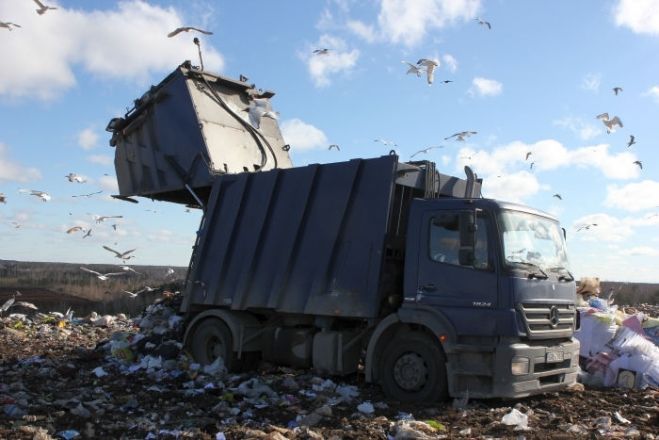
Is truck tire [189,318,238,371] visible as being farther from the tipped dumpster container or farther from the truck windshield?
the truck windshield

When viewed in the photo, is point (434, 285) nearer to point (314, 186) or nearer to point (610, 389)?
point (314, 186)

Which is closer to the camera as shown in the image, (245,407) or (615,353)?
(245,407)

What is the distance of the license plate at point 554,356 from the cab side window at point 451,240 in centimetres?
106

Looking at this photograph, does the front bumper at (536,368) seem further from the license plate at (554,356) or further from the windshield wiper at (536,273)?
the windshield wiper at (536,273)

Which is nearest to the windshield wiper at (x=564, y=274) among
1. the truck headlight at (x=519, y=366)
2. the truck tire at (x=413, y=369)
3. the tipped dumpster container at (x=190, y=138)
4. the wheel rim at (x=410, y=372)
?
the truck headlight at (x=519, y=366)

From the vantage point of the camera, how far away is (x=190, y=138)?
8766mm

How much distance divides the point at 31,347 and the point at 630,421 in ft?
30.6

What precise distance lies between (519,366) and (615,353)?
289cm

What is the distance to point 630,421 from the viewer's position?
5652 mm

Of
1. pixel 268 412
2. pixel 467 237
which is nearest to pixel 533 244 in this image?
pixel 467 237

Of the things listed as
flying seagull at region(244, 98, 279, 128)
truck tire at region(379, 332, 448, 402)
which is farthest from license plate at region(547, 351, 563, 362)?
flying seagull at region(244, 98, 279, 128)

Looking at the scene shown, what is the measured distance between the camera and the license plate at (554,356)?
5.96m

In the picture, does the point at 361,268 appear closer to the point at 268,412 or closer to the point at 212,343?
the point at 268,412

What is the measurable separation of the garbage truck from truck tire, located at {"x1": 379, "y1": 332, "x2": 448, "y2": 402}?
0.01 m
